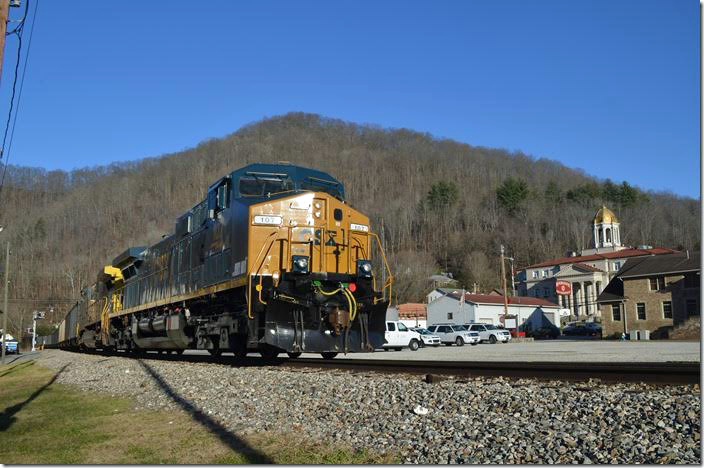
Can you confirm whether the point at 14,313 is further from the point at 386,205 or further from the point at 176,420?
the point at 176,420

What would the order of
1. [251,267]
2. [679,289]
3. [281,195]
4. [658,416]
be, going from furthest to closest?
1. [679,289]
2. [281,195]
3. [251,267]
4. [658,416]

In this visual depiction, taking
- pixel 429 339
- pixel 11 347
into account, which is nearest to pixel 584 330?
pixel 429 339

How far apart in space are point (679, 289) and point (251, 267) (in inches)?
2037

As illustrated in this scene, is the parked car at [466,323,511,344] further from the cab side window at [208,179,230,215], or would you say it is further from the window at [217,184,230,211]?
the window at [217,184,230,211]

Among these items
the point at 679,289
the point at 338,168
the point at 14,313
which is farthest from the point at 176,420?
the point at 338,168

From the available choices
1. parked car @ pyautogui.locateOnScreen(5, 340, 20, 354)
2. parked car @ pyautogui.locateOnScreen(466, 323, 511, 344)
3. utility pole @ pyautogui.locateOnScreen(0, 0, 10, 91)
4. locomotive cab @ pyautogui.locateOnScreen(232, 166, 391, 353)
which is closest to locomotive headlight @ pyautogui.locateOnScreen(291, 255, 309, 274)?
locomotive cab @ pyautogui.locateOnScreen(232, 166, 391, 353)

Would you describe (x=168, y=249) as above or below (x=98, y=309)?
above

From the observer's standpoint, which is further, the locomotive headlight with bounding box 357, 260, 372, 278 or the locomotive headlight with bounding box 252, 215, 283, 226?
the locomotive headlight with bounding box 357, 260, 372, 278

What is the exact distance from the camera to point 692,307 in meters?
53.1

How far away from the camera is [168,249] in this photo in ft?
64.5

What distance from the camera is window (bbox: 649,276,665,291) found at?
5553cm

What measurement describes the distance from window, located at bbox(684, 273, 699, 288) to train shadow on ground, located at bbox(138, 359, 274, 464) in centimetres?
5292

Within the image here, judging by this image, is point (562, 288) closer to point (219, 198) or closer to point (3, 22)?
point (219, 198)

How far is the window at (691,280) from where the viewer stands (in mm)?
52906
